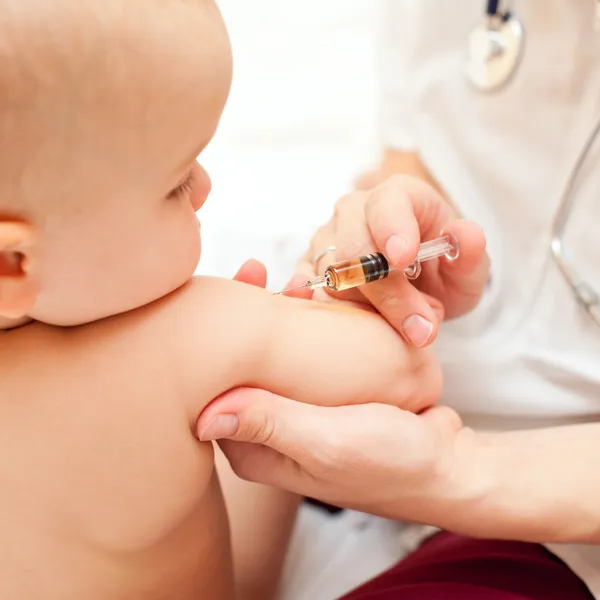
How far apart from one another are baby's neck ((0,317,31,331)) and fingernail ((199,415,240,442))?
17cm

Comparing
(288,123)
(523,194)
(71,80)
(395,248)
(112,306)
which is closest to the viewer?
(71,80)

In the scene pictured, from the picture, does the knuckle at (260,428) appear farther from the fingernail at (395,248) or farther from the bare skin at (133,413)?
the fingernail at (395,248)

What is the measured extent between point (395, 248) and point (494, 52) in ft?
1.36

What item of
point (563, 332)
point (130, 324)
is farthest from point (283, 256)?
point (130, 324)

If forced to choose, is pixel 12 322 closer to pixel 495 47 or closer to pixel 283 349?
pixel 283 349

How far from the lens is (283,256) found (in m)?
1.05

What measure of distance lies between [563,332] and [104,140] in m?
0.58

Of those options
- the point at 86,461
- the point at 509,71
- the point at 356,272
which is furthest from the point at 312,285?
the point at 509,71

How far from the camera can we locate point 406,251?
612mm

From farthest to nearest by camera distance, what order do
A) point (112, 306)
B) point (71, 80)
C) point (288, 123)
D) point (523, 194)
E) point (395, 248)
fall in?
point (288, 123)
point (523, 194)
point (395, 248)
point (112, 306)
point (71, 80)

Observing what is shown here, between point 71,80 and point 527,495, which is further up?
point 71,80

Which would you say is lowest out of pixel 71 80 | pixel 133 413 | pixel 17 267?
pixel 133 413

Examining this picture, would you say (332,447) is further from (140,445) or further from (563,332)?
(563,332)

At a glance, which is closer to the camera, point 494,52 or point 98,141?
point 98,141
